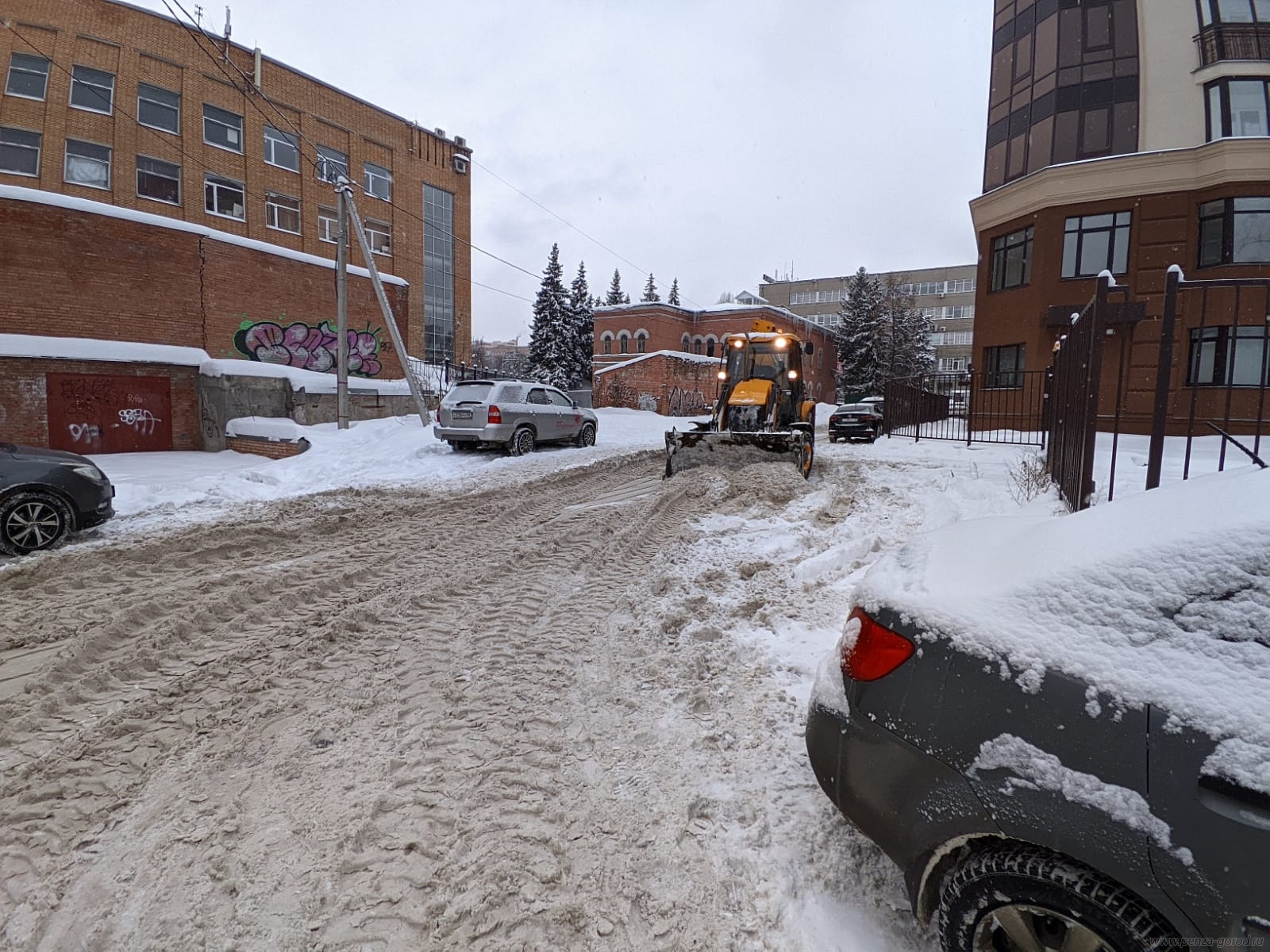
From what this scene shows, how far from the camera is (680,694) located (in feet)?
12.6

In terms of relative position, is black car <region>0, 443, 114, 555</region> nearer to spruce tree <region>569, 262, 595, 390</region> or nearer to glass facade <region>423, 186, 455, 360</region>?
glass facade <region>423, 186, 455, 360</region>

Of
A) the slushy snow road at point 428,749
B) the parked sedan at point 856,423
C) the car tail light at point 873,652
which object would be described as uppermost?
the parked sedan at point 856,423

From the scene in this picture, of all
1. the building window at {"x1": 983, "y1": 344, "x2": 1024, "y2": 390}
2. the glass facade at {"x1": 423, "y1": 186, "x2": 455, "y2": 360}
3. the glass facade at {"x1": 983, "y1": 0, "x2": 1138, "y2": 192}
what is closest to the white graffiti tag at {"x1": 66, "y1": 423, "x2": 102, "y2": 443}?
the glass facade at {"x1": 423, "y1": 186, "x2": 455, "y2": 360}

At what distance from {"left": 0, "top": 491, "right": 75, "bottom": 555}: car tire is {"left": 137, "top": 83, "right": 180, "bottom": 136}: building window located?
29.9 meters

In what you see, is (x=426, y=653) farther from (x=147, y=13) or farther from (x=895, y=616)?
(x=147, y=13)

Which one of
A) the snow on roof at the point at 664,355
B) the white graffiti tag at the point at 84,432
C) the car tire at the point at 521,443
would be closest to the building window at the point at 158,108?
the white graffiti tag at the point at 84,432

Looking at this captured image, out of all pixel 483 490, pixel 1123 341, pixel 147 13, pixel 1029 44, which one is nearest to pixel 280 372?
pixel 483 490

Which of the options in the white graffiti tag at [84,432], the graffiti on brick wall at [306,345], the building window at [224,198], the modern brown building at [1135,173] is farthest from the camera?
the building window at [224,198]

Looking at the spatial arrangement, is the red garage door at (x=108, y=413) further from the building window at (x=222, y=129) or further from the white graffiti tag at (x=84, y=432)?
the building window at (x=222, y=129)

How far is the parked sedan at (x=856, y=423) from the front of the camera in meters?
21.2

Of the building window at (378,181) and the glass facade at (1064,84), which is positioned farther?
the building window at (378,181)

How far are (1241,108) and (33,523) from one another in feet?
98.5

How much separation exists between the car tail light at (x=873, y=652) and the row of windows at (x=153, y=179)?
35.9m

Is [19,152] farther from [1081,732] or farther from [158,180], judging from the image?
[1081,732]
